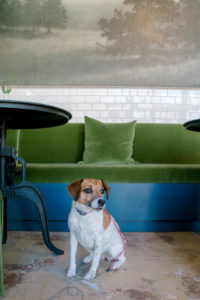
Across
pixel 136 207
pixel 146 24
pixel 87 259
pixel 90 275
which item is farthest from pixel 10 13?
pixel 90 275

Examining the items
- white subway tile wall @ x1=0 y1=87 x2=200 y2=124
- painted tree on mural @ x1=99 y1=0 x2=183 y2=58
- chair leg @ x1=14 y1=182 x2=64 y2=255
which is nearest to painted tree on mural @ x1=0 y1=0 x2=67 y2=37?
painted tree on mural @ x1=99 y1=0 x2=183 y2=58

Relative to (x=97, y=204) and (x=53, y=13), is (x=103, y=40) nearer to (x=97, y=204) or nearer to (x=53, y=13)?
(x=53, y=13)

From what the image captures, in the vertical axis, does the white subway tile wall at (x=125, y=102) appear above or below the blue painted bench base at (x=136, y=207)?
above

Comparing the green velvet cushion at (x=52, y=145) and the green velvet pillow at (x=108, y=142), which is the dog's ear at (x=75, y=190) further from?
the green velvet cushion at (x=52, y=145)

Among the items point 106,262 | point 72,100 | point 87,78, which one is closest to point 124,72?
point 87,78

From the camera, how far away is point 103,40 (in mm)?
3123

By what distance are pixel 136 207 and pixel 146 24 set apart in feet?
7.54

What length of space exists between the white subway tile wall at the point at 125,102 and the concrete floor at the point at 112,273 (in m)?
1.76

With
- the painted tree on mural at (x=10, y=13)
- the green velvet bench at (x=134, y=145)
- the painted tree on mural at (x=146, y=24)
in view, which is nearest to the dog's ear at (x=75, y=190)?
the green velvet bench at (x=134, y=145)

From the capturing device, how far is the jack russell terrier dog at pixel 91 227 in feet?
3.96

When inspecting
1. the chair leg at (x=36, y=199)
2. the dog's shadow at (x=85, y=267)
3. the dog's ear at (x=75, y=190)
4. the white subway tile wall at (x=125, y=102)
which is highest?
the white subway tile wall at (x=125, y=102)

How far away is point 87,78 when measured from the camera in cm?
311

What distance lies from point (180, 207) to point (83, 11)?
8.33 feet

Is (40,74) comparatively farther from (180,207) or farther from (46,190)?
(180,207)
